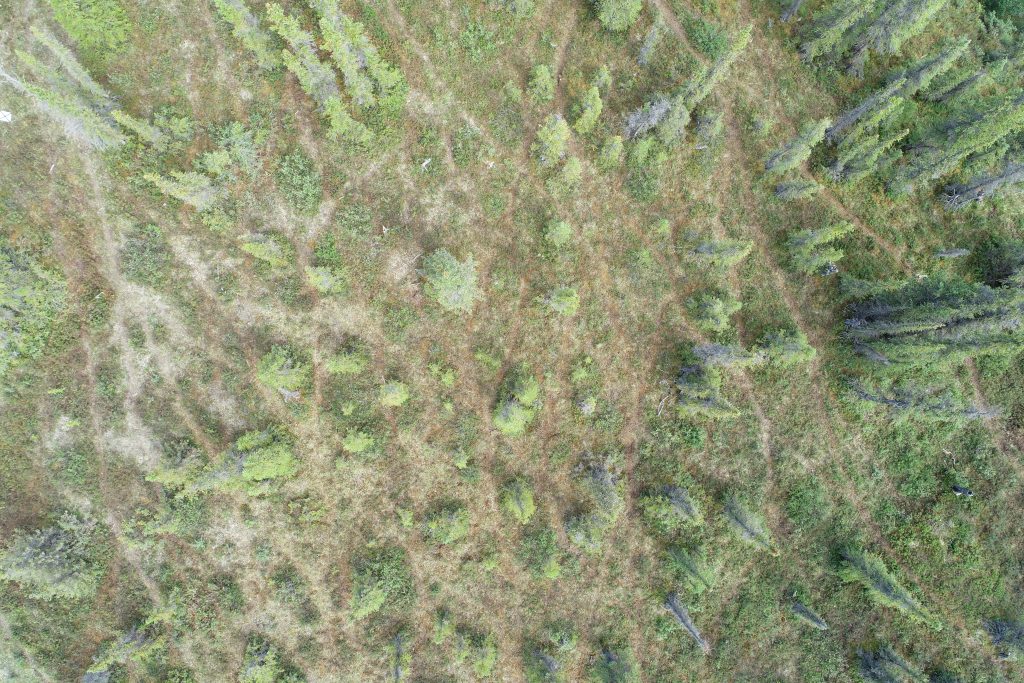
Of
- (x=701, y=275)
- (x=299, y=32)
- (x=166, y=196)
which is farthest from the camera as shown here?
(x=701, y=275)

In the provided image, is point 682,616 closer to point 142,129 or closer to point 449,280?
point 449,280

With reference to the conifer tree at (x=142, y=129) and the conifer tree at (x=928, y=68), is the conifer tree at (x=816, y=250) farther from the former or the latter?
the conifer tree at (x=142, y=129)

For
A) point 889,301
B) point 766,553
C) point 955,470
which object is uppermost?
point 889,301

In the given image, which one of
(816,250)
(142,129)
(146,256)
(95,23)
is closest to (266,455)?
(146,256)

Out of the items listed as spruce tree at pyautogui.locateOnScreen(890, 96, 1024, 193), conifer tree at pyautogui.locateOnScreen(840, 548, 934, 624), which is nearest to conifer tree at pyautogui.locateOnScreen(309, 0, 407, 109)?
spruce tree at pyautogui.locateOnScreen(890, 96, 1024, 193)

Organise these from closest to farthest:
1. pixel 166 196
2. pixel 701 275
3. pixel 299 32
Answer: pixel 299 32, pixel 166 196, pixel 701 275

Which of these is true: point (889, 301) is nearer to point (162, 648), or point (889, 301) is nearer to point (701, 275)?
point (701, 275)

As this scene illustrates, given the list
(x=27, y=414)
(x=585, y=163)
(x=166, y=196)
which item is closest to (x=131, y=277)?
(x=166, y=196)
